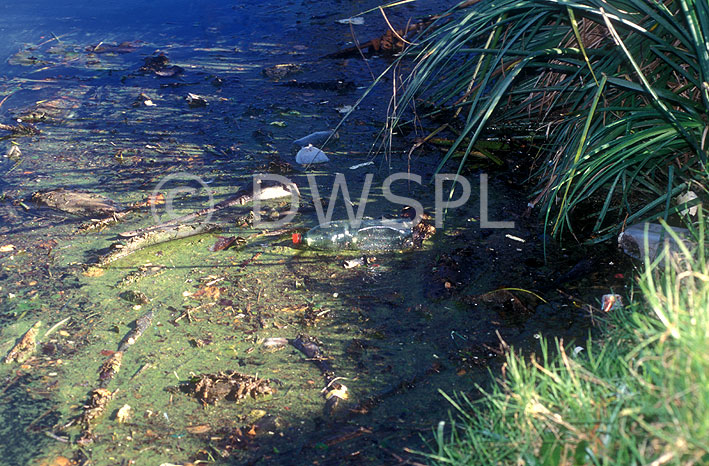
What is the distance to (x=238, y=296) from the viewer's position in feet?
7.99

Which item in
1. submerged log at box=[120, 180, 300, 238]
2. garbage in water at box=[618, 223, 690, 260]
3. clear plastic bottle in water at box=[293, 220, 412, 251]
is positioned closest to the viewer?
garbage in water at box=[618, 223, 690, 260]

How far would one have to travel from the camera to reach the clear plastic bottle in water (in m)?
2.74

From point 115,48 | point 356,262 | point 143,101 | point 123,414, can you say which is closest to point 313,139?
point 356,262

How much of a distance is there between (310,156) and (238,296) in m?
1.22

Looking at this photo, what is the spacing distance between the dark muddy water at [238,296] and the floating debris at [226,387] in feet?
0.10

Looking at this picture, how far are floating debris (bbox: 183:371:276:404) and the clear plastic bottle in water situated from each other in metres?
0.86

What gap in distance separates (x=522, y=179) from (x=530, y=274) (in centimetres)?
86

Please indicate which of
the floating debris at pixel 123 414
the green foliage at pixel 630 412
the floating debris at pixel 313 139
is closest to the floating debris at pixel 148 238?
the floating debris at pixel 123 414

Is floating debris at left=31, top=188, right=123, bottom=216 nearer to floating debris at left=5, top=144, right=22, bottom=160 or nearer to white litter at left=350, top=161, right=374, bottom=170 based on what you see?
floating debris at left=5, top=144, right=22, bottom=160

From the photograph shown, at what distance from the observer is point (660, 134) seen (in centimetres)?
230

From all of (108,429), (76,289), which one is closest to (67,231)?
(76,289)

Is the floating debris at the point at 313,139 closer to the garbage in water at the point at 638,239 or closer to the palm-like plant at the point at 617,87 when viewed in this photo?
the palm-like plant at the point at 617,87

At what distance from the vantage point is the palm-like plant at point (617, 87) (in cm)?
219

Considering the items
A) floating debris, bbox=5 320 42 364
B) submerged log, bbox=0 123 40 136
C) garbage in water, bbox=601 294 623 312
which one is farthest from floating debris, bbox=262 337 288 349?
submerged log, bbox=0 123 40 136
